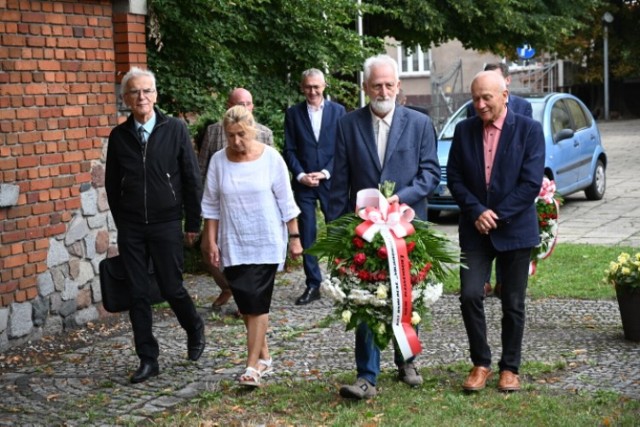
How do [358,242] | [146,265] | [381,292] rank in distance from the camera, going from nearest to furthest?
[381,292], [358,242], [146,265]

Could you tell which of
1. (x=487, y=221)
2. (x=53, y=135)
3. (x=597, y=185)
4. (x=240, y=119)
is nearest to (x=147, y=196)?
(x=240, y=119)

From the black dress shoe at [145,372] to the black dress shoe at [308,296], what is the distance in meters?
2.68

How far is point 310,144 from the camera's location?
10375mm

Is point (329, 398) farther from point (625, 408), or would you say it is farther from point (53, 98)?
point (53, 98)

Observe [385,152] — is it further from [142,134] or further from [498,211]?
[142,134]

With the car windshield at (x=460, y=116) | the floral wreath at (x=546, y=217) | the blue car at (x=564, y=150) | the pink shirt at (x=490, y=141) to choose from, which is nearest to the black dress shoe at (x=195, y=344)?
the pink shirt at (x=490, y=141)

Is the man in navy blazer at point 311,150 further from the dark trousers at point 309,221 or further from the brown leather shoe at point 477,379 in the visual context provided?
the brown leather shoe at point 477,379

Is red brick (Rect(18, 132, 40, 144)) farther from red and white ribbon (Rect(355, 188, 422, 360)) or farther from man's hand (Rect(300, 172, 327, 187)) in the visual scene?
red and white ribbon (Rect(355, 188, 422, 360))

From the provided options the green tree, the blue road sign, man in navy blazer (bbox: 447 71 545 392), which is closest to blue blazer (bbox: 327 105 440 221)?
man in navy blazer (bbox: 447 71 545 392)

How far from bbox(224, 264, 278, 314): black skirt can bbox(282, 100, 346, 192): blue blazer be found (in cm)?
310

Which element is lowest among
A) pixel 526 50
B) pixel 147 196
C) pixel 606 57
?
pixel 147 196

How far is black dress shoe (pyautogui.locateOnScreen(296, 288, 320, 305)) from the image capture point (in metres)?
10.2

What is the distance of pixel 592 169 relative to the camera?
17516mm

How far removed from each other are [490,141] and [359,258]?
1238 millimetres
